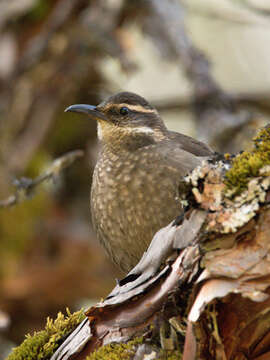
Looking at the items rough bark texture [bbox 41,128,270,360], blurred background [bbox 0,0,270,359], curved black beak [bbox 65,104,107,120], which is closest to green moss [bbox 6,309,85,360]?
rough bark texture [bbox 41,128,270,360]

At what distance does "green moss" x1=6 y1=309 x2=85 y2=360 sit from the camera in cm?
262

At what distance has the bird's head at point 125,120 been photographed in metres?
4.33

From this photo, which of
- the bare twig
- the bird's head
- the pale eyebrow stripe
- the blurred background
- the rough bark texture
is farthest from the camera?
the blurred background

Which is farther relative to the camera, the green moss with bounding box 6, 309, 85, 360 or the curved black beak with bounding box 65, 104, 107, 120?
the curved black beak with bounding box 65, 104, 107, 120

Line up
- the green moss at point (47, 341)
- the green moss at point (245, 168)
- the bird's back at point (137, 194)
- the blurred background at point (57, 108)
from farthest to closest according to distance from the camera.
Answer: the blurred background at point (57, 108) → the bird's back at point (137, 194) → the green moss at point (47, 341) → the green moss at point (245, 168)

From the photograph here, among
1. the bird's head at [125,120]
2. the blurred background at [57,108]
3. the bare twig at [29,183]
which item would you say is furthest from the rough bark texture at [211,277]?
the blurred background at [57,108]

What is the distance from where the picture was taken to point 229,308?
2051 mm

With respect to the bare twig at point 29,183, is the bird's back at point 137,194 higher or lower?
lower

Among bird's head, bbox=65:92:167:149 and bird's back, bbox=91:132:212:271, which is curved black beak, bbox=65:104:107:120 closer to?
bird's head, bbox=65:92:167:149

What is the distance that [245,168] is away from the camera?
7.07 ft

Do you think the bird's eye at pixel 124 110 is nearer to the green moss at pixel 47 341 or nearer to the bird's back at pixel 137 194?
the bird's back at pixel 137 194

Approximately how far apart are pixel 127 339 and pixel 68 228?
5546 mm

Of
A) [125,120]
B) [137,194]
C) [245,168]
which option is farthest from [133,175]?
[245,168]

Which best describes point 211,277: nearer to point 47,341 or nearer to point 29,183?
point 47,341
